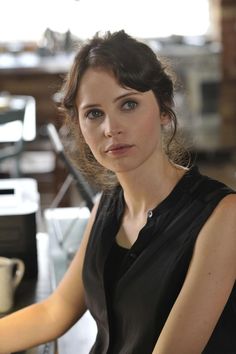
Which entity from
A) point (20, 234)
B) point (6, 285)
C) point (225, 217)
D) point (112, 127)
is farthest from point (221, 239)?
point (20, 234)

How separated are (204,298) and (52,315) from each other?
1.36ft

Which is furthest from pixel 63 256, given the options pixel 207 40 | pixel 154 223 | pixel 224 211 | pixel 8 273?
pixel 207 40

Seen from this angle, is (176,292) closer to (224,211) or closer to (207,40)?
(224,211)

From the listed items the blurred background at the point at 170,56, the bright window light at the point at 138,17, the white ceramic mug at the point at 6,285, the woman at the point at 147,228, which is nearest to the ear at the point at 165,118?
the woman at the point at 147,228

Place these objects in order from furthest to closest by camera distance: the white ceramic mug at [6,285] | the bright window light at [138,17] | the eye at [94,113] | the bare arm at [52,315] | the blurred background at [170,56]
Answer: the bright window light at [138,17] → the blurred background at [170,56] → the white ceramic mug at [6,285] → the bare arm at [52,315] → the eye at [94,113]

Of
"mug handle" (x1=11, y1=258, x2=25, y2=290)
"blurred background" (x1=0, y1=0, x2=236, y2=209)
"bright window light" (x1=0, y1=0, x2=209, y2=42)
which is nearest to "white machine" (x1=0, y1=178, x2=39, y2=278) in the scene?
"mug handle" (x1=11, y1=258, x2=25, y2=290)

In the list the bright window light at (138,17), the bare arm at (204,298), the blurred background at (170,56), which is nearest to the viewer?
the bare arm at (204,298)

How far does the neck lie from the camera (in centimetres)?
129

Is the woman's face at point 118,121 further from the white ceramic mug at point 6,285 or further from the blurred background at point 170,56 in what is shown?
the blurred background at point 170,56

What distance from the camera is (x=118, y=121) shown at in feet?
4.07

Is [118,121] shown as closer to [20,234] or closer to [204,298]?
[204,298]

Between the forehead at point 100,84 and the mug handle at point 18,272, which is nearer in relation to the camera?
the forehead at point 100,84

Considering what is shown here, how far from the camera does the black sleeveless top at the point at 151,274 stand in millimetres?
1220

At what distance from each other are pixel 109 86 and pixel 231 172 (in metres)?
4.38
